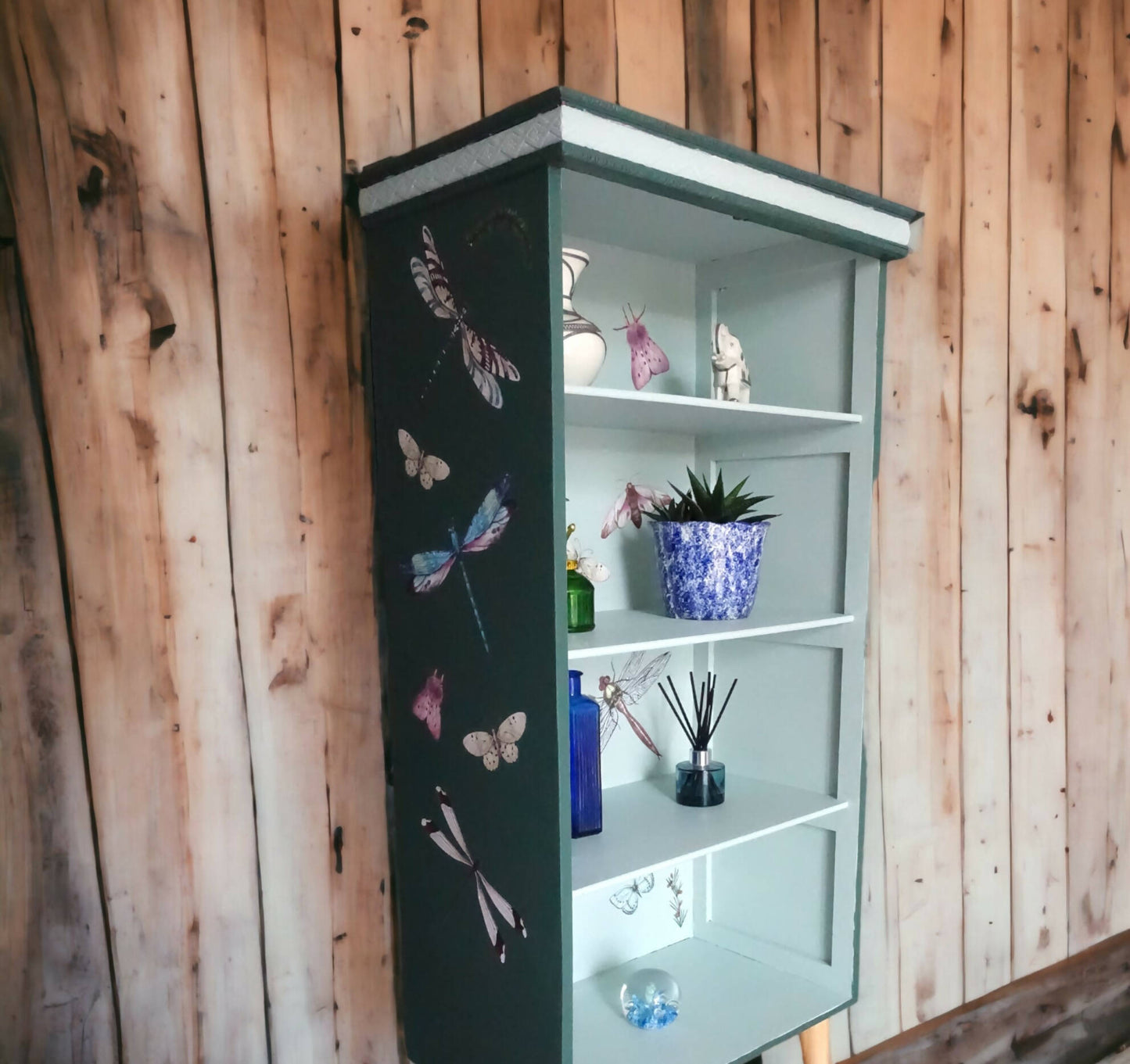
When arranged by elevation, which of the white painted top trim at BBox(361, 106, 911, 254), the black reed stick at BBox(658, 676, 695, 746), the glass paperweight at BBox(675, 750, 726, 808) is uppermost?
the white painted top trim at BBox(361, 106, 911, 254)

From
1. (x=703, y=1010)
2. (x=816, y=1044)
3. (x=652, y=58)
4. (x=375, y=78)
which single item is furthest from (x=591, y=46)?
(x=816, y=1044)

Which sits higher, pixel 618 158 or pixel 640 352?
pixel 618 158

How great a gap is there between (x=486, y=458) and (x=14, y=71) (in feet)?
2.07

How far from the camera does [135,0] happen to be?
1036mm

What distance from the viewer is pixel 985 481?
1943 millimetres

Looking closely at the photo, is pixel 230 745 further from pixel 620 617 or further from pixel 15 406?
pixel 620 617

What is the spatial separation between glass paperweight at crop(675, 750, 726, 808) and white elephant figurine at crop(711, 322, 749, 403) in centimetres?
54

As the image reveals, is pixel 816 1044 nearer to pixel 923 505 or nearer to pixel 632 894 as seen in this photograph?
pixel 632 894

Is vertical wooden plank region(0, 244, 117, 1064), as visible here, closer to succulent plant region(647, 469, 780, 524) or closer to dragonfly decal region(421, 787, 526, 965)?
dragonfly decal region(421, 787, 526, 965)

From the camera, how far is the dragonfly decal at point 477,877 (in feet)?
3.44

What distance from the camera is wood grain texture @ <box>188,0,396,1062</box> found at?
3.65 feet

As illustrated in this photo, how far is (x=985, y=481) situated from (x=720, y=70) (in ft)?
3.20

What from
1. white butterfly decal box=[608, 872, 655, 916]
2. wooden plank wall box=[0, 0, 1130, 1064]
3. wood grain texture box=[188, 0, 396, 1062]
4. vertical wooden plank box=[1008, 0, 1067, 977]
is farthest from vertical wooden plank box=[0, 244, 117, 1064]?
vertical wooden plank box=[1008, 0, 1067, 977]

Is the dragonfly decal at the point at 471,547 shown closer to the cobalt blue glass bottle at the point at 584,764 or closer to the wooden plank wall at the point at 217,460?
the wooden plank wall at the point at 217,460
